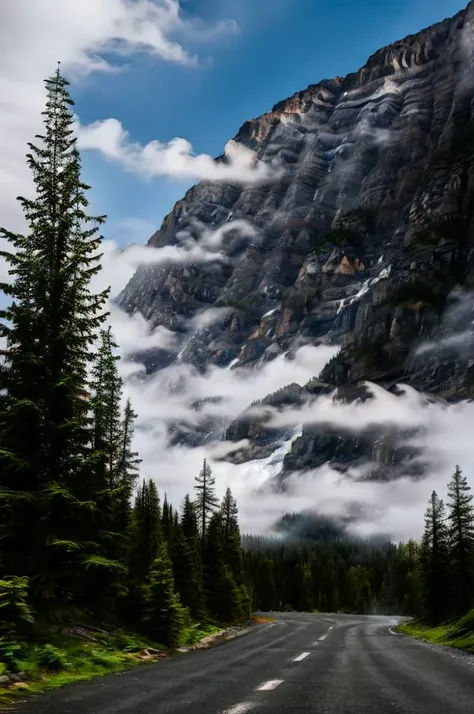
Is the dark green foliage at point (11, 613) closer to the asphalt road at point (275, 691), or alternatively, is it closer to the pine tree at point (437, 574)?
the asphalt road at point (275, 691)

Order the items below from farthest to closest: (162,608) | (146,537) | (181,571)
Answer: (146,537)
(181,571)
(162,608)

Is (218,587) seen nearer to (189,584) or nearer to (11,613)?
(189,584)

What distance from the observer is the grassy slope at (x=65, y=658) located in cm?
1335

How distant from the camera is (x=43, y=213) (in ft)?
78.4

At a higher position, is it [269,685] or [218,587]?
[269,685]

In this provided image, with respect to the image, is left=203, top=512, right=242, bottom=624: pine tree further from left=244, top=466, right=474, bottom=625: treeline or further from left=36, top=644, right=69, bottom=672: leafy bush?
left=36, top=644, right=69, bottom=672: leafy bush

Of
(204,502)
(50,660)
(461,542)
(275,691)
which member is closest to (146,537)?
(204,502)

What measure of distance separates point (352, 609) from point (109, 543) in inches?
6365

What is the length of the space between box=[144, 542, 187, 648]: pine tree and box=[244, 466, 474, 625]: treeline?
3879 cm

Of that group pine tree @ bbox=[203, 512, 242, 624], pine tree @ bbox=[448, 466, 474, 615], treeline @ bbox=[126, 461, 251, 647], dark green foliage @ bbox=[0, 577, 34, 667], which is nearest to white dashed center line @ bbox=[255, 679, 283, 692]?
dark green foliage @ bbox=[0, 577, 34, 667]

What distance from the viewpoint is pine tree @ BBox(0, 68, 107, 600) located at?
1984 centimetres

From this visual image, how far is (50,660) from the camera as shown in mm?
15250

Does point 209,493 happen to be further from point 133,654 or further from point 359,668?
point 359,668

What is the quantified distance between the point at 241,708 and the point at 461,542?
54.8 meters
